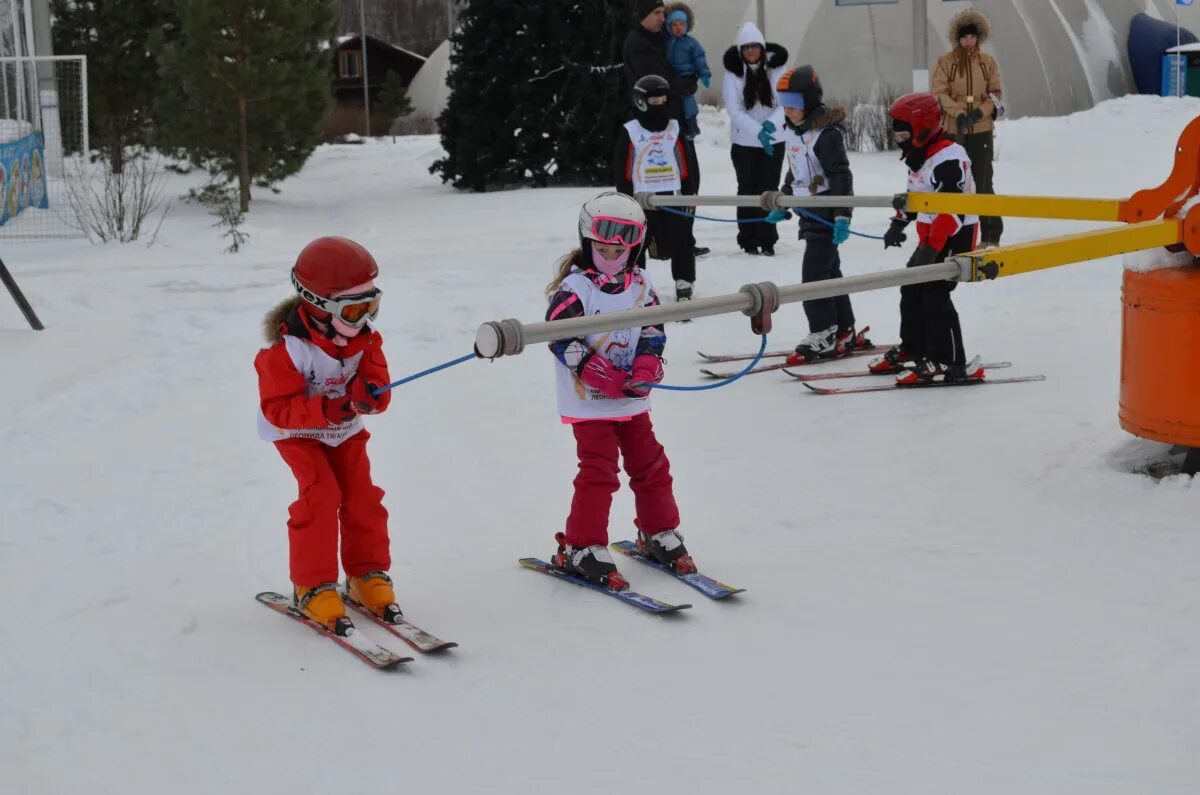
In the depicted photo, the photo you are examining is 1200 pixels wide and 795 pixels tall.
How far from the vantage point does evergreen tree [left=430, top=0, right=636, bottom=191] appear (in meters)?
16.7

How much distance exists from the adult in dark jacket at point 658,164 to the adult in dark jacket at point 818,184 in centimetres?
124

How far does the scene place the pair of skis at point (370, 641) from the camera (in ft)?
13.7

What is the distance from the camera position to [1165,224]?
5336 mm

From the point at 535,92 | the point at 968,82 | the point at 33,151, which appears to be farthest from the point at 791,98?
the point at 33,151

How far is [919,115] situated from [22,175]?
11314mm

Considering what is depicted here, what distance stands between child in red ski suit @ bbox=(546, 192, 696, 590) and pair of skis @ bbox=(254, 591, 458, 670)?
73 cm

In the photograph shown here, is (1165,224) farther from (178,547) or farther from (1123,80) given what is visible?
(1123,80)

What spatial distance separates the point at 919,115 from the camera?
24.4 ft

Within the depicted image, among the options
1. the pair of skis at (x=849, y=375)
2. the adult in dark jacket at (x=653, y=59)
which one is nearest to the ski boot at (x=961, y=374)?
the pair of skis at (x=849, y=375)

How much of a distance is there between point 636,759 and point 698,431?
12.5 ft

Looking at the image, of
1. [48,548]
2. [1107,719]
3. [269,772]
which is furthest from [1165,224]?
[48,548]

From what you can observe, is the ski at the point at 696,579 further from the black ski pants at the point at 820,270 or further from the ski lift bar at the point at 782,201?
the black ski pants at the point at 820,270

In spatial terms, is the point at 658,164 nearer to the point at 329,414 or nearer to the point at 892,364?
the point at 892,364

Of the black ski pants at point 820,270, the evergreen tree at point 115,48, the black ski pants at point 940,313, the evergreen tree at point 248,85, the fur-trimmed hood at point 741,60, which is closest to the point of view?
Answer: the black ski pants at point 940,313
